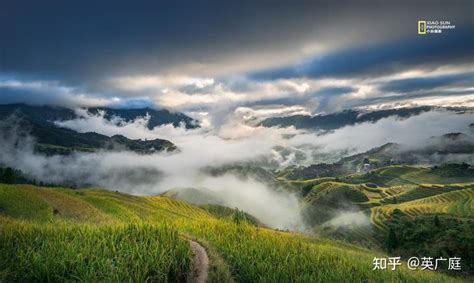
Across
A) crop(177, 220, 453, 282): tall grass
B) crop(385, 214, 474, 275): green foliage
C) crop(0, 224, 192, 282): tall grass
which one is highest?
crop(0, 224, 192, 282): tall grass

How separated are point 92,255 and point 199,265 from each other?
9.05 ft

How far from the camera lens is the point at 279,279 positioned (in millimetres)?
11086

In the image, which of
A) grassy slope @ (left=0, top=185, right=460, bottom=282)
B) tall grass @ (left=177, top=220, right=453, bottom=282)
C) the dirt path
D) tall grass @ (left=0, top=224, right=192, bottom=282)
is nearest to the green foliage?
tall grass @ (left=177, top=220, right=453, bottom=282)

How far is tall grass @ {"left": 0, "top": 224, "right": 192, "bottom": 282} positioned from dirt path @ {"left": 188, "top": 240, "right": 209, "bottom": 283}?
0.26 metres

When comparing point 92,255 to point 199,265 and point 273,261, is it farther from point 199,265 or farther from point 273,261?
point 273,261

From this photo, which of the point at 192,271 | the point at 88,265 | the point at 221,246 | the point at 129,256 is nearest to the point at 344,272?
the point at 221,246

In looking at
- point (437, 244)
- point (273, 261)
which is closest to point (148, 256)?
point (273, 261)

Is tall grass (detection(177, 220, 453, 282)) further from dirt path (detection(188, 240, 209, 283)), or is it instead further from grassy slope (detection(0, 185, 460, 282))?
dirt path (detection(188, 240, 209, 283))

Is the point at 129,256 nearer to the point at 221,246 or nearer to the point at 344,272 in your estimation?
the point at 221,246

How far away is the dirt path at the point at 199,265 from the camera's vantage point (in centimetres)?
990

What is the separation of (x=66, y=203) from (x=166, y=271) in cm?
3544

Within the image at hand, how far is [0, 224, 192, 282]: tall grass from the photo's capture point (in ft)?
29.6

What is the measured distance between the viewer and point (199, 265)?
34.8 ft

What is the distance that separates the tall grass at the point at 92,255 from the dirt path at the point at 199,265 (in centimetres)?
26
